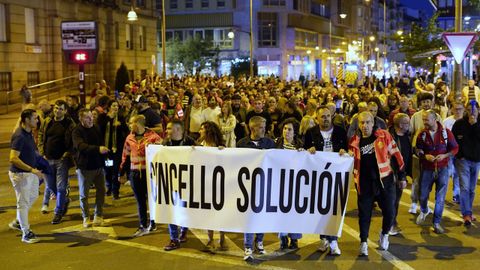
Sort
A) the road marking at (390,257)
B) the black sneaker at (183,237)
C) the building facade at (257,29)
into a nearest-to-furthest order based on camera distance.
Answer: the road marking at (390,257)
the black sneaker at (183,237)
the building facade at (257,29)

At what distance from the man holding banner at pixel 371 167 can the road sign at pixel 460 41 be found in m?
6.14

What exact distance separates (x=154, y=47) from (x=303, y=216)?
43677 mm

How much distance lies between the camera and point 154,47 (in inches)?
1955

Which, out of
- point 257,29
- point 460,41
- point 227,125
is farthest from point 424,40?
point 227,125

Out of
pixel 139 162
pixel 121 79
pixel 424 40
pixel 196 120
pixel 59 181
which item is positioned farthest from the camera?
pixel 424 40

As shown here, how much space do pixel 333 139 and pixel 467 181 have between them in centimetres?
242

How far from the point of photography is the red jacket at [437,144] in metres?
8.52

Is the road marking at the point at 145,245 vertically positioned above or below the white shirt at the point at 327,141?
below

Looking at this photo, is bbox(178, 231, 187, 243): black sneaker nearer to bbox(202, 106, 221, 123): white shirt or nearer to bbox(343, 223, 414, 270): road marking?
bbox(343, 223, 414, 270): road marking

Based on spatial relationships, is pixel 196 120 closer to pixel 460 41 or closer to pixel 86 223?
pixel 86 223

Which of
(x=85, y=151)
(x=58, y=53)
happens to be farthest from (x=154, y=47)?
(x=85, y=151)

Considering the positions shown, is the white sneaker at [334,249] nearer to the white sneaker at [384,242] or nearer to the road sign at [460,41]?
the white sneaker at [384,242]

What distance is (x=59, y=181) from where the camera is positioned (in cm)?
962

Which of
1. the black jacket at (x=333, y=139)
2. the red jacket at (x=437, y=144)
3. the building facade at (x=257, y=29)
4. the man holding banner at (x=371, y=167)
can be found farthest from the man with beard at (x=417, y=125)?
the building facade at (x=257, y=29)
